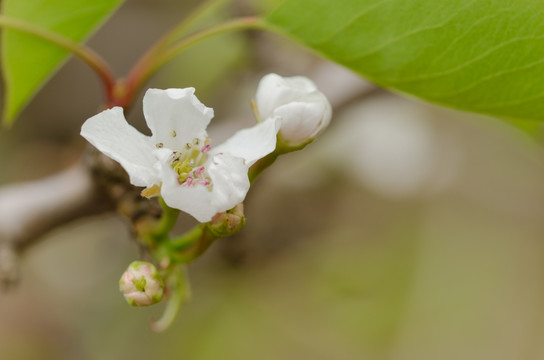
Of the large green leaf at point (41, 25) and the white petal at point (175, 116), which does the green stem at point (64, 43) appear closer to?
the large green leaf at point (41, 25)

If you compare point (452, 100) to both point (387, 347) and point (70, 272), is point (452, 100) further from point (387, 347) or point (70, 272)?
point (70, 272)

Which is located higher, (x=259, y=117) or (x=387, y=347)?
(x=259, y=117)

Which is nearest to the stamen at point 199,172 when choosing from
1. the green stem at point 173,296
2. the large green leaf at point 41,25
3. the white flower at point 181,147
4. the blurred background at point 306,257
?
the white flower at point 181,147

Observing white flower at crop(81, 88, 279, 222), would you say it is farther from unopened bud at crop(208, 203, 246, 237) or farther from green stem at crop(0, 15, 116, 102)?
green stem at crop(0, 15, 116, 102)

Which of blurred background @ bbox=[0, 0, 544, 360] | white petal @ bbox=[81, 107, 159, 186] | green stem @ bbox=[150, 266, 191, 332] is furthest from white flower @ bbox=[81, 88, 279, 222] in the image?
blurred background @ bbox=[0, 0, 544, 360]

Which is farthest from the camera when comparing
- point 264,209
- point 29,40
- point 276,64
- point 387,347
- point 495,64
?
point 387,347

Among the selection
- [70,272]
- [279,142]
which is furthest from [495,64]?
[70,272]
